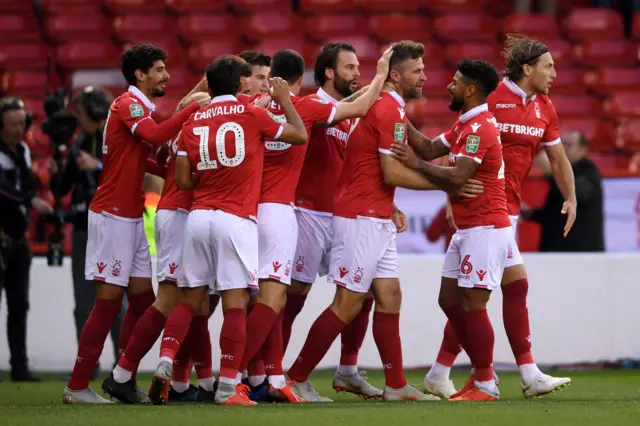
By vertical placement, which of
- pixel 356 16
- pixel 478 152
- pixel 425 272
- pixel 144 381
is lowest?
pixel 144 381

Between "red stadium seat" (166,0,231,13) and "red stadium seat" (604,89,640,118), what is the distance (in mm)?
4771

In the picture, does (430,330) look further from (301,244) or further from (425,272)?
(301,244)

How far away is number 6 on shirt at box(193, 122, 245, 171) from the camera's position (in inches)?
290

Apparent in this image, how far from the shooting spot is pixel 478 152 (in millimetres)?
7875

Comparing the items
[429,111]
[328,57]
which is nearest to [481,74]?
[328,57]

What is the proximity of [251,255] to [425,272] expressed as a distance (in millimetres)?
3636

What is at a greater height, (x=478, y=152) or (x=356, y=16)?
(x=356, y=16)

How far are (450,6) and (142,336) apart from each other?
9.34 metres

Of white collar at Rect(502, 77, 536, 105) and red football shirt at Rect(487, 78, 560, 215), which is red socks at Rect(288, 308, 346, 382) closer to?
red football shirt at Rect(487, 78, 560, 215)

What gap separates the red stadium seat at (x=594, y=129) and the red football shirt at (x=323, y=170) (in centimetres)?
673

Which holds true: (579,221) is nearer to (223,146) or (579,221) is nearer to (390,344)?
(390,344)

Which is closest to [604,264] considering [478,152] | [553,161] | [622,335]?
[622,335]

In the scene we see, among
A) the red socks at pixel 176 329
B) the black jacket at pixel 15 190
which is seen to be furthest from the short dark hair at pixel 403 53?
the black jacket at pixel 15 190

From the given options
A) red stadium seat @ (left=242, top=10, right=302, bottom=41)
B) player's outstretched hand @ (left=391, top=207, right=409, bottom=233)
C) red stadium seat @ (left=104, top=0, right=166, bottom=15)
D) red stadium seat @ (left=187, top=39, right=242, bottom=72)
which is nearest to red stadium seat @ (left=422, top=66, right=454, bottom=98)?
red stadium seat @ (left=242, top=10, right=302, bottom=41)
